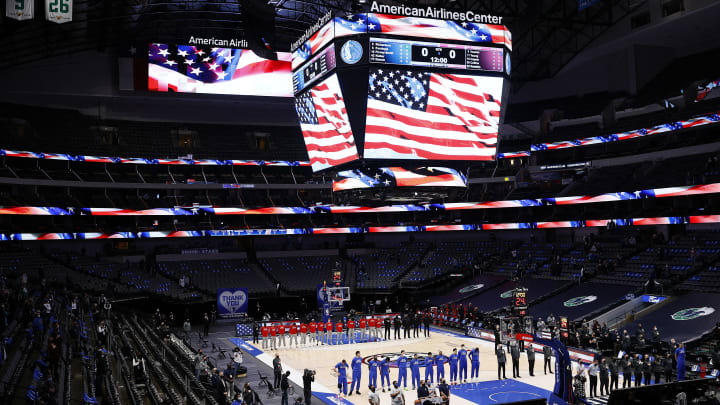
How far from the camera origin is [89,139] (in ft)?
162

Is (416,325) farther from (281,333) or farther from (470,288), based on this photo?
(470,288)

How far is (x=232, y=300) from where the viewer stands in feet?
139

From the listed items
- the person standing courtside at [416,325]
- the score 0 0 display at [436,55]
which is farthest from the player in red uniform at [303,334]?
the score 0 0 display at [436,55]

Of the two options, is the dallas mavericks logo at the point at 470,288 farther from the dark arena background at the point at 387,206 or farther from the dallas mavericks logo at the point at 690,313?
the dallas mavericks logo at the point at 690,313

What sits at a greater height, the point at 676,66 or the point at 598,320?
the point at 676,66

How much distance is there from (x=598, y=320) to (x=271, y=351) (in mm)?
17531

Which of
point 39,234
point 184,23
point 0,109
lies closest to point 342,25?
point 184,23

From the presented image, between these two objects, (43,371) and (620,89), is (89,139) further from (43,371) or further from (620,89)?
(620,89)

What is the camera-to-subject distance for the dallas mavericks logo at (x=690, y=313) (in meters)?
29.8

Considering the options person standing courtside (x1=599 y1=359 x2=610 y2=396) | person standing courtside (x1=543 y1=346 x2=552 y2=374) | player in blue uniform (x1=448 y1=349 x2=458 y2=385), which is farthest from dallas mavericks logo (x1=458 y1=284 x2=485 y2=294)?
person standing courtside (x1=599 y1=359 x2=610 y2=396)

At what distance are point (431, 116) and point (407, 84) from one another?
1326 millimetres

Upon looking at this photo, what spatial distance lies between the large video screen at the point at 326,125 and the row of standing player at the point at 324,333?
1346 centimetres

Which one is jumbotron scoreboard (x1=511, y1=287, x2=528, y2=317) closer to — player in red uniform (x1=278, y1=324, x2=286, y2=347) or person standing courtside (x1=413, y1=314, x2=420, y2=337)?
person standing courtside (x1=413, y1=314, x2=420, y2=337)

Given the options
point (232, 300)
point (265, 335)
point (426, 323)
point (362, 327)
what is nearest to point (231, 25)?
point (232, 300)
